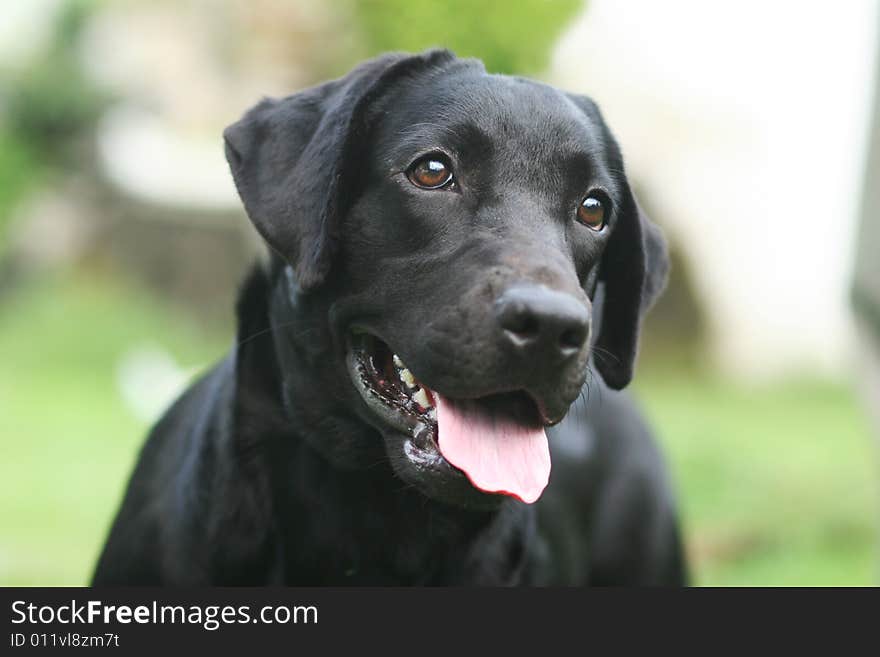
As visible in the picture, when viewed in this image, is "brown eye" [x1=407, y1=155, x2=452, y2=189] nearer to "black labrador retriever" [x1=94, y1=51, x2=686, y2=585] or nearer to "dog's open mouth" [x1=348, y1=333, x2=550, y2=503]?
"black labrador retriever" [x1=94, y1=51, x2=686, y2=585]

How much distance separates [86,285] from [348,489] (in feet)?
35.7

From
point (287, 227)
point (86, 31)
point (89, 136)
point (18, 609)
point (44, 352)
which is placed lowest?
point (18, 609)

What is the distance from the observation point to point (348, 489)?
10.3 ft

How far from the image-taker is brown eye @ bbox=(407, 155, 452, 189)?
2.95m

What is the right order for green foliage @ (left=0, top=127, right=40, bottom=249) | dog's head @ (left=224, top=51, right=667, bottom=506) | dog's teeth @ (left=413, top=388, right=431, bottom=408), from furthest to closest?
green foliage @ (left=0, top=127, right=40, bottom=249) → dog's teeth @ (left=413, top=388, right=431, bottom=408) → dog's head @ (left=224, top=51, right=667, bottom=506)

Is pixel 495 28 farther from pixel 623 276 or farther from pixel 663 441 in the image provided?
pixel 623 276

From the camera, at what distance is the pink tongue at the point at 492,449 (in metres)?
2.75

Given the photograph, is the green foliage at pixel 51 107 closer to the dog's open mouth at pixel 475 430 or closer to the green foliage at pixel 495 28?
the green foliage at pixel 495 28

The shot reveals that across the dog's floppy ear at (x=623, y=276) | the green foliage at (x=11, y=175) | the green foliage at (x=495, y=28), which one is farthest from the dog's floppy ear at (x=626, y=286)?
the green foliage at (x=11, y=175)

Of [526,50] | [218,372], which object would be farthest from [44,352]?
[218,372]

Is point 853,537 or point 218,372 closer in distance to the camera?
point 218,372

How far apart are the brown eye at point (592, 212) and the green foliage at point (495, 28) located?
3517mm

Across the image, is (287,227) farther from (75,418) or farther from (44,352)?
(44,352)

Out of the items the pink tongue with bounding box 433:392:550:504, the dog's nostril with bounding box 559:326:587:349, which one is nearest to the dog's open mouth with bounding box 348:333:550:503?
the pink tongue with bounding box 433:392:550:504
